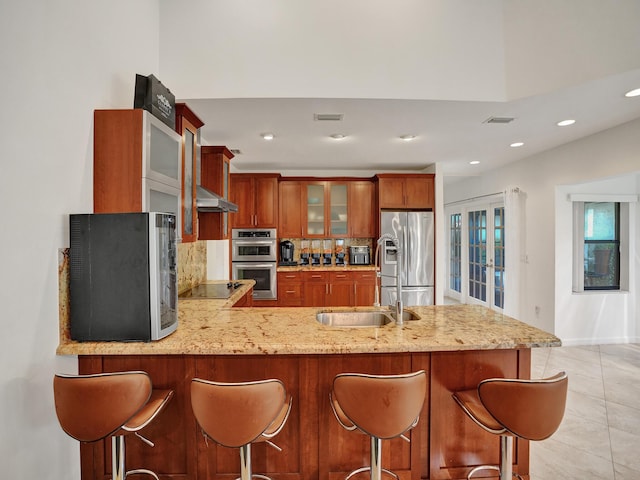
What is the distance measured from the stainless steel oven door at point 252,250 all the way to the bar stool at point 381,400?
3.86m

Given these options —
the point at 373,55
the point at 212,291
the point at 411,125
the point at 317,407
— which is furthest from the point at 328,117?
the point at 317,407

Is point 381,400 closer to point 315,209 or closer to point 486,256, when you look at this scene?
point 315,209

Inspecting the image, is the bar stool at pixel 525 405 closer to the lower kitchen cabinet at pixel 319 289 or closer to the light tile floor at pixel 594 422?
the light tile floor at pixel 594 422

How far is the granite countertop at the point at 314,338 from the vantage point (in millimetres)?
1645

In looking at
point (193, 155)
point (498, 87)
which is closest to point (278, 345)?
point (193, 155)

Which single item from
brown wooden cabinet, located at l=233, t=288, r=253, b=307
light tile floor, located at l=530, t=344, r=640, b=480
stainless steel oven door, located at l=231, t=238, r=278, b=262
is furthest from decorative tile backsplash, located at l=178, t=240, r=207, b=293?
light tile floor, located at l=530, t=344, r=640, b=480

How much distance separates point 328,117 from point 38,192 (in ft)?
7.50

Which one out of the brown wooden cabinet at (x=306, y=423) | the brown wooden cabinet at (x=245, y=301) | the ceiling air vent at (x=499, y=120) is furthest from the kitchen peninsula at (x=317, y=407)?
the ceiling air vent at (x=499, y=120)

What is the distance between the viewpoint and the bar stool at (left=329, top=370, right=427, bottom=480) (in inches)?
56.9

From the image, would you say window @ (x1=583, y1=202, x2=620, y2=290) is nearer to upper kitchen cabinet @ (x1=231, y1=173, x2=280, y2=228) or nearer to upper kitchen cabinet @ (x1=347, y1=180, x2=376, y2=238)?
upper kitchen cabinet @ (x1=347, y1=180, x2=376, y2=238)

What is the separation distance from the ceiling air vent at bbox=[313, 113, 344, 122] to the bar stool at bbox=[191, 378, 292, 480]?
2.40 meters

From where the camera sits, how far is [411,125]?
11.2 ft

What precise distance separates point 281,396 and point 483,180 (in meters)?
5.75

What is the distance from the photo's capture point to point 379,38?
2.68 metres
